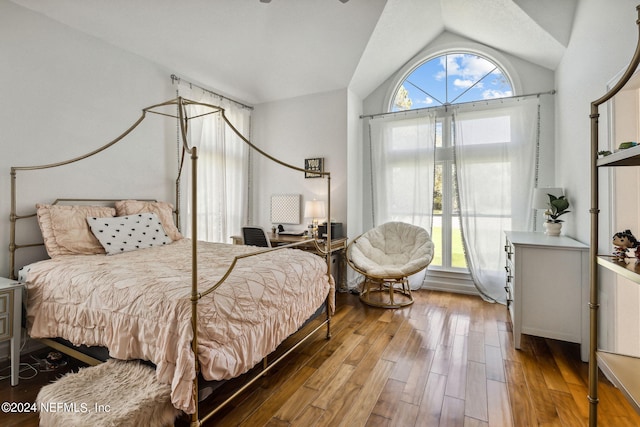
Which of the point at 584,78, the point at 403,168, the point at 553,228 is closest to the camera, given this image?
the point at 584,78

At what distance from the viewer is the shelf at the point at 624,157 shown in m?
1.02

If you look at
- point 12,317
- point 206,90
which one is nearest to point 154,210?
point 12,317

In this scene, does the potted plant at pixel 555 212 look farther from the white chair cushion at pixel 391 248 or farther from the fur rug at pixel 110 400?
the fur rug at pixel 110 400

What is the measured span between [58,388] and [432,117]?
450 cm

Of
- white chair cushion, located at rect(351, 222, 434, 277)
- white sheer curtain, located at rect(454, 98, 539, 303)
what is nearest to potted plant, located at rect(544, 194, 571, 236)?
white sheer curtain, located at rect(454, 98, 539, 303)

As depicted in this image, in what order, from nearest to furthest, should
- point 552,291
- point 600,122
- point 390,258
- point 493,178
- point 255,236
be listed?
point 600,122 < point 552,291 < point 255,236 < point 493,178 < point 390,258

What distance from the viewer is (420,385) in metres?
2.12

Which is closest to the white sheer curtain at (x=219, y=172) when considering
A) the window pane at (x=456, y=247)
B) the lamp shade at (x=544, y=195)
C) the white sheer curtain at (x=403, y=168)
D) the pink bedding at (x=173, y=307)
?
the pink bedding at (x=173, y=307)

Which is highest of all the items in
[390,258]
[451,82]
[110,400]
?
[451,82]

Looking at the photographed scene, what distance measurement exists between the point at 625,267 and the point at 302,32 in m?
3.62

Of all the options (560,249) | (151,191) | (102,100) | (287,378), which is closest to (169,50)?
(102,100)

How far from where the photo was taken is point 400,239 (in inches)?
168

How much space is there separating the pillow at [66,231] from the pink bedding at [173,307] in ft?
0.41

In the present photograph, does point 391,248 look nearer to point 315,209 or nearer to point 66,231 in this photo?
point 315,209
